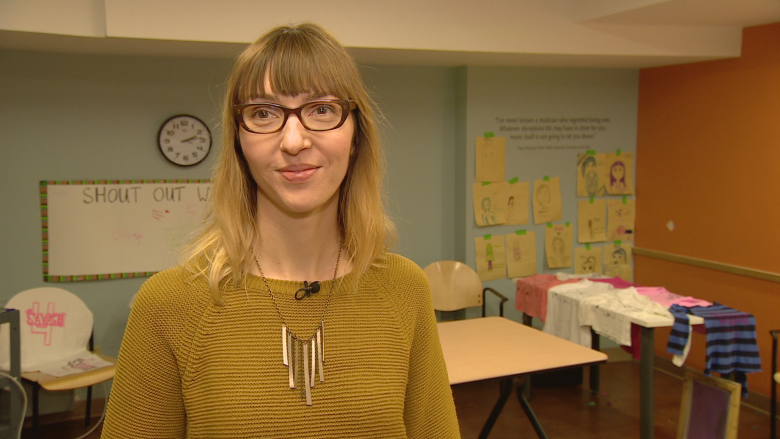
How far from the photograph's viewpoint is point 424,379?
109 cm

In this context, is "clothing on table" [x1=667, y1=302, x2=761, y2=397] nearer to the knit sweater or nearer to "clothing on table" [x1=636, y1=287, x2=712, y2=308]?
"clothing on table" [x1=636, y1=287, x2=712, y2=308]

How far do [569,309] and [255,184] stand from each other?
9.74 ft

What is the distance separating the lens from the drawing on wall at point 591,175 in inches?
184

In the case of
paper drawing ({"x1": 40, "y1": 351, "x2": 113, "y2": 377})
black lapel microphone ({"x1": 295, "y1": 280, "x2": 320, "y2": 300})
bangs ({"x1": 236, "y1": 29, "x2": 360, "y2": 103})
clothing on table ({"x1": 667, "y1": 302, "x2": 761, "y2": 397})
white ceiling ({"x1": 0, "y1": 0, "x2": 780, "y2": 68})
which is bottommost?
paper drawing ({"x1": 40, "y1": 351, "x2": 113, "y2": 377})

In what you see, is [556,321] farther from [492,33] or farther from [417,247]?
[492,33]

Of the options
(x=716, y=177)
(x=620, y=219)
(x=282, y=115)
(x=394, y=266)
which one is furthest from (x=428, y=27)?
(x=282, y=115)

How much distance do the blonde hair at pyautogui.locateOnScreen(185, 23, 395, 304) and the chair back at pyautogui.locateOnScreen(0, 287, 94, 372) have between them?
A: 2940 millimetres

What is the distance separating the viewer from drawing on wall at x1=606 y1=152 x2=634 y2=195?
474cm

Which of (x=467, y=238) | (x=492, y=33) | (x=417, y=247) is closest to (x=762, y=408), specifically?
(x=467, y=238)

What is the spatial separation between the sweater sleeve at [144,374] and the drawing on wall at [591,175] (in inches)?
163

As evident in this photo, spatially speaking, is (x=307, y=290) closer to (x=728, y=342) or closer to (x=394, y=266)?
(x=394, y=266)

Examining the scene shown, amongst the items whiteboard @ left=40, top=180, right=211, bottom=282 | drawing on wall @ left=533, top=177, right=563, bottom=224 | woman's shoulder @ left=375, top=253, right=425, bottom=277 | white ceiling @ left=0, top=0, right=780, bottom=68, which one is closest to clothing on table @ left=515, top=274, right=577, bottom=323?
drawing on wall @ left=533, top=177, right=563, bottom=224

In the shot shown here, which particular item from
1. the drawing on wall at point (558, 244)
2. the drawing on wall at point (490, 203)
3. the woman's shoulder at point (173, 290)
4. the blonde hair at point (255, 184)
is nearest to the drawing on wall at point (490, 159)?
the drawing on wall at point (490, 203)

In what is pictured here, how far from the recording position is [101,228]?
12.4 ft
